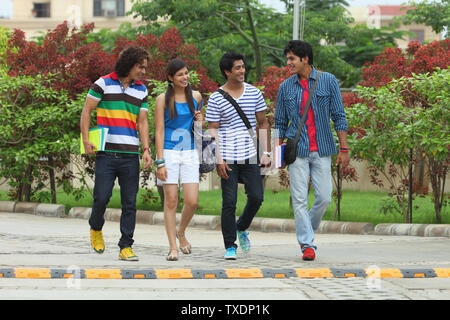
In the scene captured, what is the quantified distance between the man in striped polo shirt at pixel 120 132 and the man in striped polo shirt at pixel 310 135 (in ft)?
4.65

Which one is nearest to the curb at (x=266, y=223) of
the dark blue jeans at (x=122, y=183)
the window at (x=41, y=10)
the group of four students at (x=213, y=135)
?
the group of four students at (x=213, y=135)

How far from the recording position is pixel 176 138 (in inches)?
337

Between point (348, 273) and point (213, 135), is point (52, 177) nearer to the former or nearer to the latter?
point (213, 135)

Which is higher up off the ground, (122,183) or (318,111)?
(318,111)

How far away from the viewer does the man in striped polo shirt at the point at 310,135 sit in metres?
8.46

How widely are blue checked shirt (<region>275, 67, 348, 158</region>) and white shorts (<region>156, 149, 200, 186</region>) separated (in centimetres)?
88

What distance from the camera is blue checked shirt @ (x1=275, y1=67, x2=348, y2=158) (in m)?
8.47

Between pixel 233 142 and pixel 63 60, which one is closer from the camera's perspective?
pixel 233 142

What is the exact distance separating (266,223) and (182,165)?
4.39 m

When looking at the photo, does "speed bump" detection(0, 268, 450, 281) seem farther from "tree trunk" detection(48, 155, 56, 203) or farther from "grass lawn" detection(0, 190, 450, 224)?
"tree trunk" detection(48, 155, 56, 203)

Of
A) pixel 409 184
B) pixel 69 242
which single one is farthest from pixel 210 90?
pixel 69 242

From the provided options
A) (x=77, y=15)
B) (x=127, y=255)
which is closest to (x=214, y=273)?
(x=127, y=255)

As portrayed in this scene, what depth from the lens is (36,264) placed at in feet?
26.2

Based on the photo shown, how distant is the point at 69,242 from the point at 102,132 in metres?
2.50
